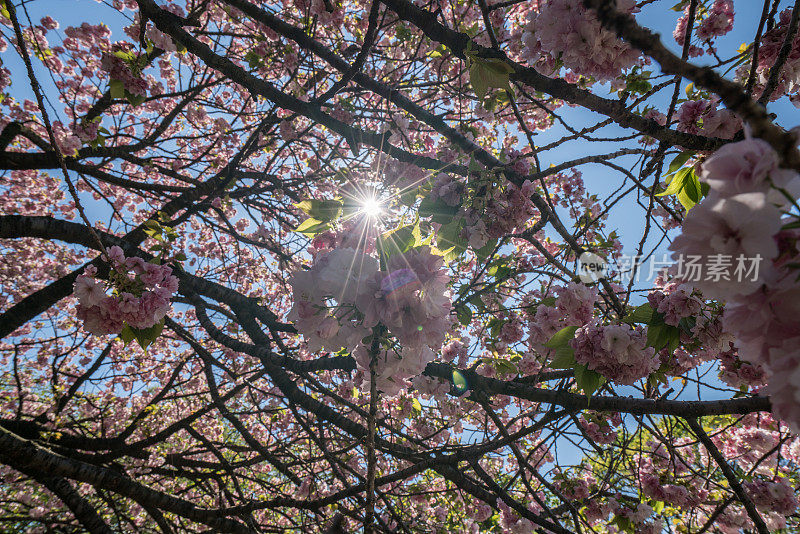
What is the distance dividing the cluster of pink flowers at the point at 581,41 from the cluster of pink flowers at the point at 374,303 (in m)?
1.19

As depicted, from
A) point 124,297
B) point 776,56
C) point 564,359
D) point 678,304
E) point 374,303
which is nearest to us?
point 374,303

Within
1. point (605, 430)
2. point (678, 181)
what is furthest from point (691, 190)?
point (605, 430)

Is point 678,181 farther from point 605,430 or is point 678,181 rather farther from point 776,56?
point 605,430

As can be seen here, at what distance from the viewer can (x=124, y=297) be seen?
6.13 feet

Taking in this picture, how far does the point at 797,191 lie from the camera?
551 millimetres

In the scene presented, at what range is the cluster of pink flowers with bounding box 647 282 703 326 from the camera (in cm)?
162

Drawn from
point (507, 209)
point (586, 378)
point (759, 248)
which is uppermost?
point (507, 209)

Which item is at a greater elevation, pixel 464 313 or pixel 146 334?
pixel 464 313

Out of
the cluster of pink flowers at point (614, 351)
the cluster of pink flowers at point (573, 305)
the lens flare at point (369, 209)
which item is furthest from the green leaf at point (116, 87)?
the cluster of pink flowers at point (614, 351)

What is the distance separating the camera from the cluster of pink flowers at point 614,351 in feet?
5.25

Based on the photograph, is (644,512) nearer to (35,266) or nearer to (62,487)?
(62,487)

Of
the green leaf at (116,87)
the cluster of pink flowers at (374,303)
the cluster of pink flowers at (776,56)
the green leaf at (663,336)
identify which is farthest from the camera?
the green leaf at (116,87)

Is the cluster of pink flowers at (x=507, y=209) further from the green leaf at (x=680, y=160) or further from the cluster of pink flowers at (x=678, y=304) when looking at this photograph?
the cluster of pink flowers at (x=678, y=304)

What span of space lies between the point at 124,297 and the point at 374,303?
1566 mm
